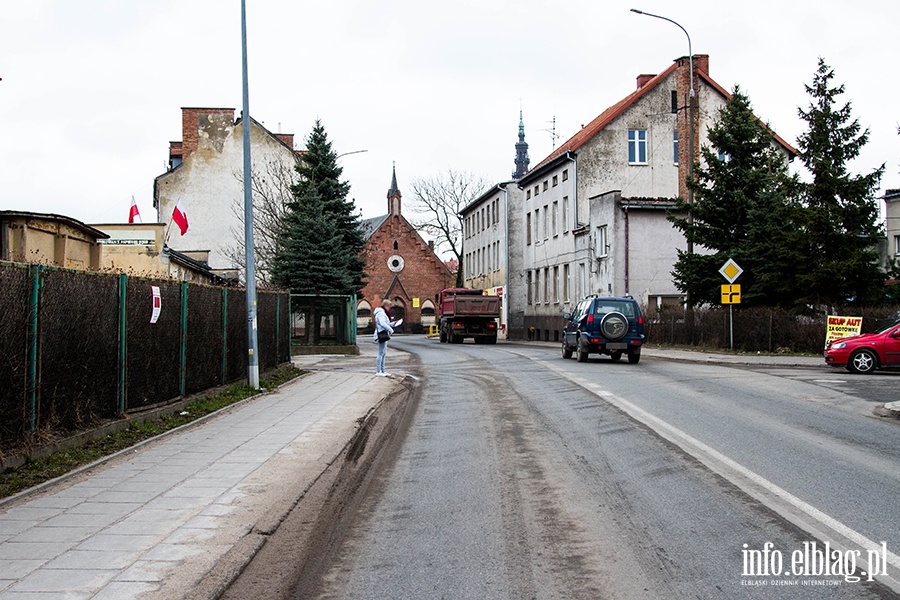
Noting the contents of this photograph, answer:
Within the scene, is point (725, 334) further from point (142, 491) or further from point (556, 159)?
point (142, 491)

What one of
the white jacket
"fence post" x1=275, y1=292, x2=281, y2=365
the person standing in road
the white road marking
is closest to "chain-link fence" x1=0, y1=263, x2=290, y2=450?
"fence post" x1=275, y1=292, x2=281, y2=365

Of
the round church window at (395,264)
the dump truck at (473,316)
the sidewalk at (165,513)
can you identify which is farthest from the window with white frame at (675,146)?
the round church window at (395,264)

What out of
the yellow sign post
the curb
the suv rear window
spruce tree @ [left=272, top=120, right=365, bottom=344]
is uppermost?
spruce tree @ [left=272, top=120, right=365, bottom=344]

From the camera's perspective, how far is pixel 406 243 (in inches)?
3615

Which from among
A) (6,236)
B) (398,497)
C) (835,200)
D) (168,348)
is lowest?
(398,497)

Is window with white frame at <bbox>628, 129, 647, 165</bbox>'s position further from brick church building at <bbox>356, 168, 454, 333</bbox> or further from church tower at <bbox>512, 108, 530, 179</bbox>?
church tower at <bbox>512, 108, 530, 179</bbox>

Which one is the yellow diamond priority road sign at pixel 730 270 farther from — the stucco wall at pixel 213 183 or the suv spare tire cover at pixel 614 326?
the stucco wall at pixel 213 183

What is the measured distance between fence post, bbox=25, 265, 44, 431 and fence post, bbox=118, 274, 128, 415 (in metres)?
2.33

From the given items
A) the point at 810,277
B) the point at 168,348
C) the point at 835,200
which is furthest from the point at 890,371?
the point at 168,348

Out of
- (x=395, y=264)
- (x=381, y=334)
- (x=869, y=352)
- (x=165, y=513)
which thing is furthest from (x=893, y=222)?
(x=395, y=264)

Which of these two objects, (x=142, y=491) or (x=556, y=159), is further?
(x=556, y=159)

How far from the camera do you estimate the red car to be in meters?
21.8

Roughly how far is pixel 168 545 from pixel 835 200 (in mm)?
27694

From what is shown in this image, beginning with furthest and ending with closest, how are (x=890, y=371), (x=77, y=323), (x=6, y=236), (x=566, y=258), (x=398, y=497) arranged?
1. (x=566, y=258)
2. (x=890, y=371)
3. (x=6, y=236)
4. (x=77, y=323)
5. (x=398, y=497)
